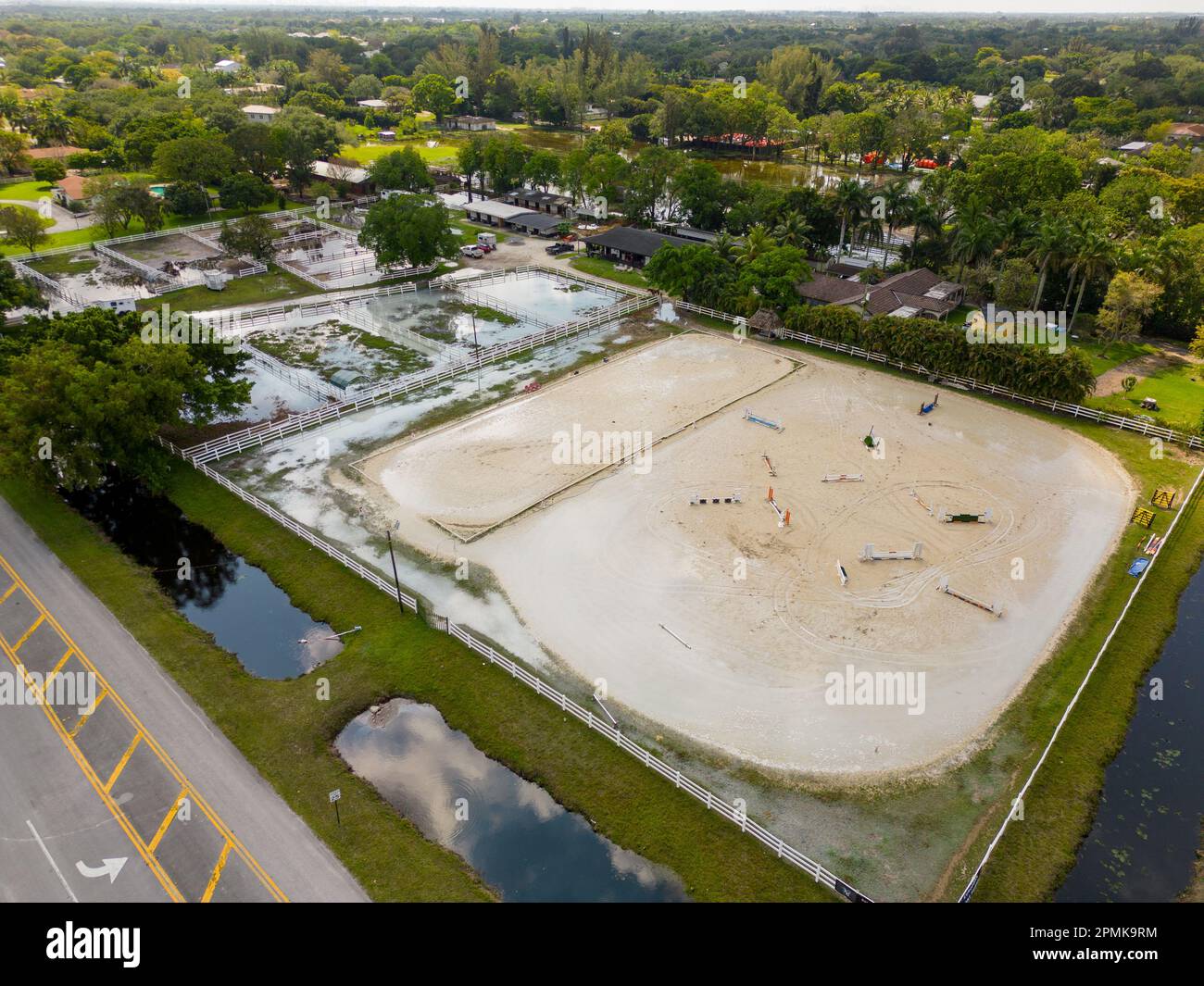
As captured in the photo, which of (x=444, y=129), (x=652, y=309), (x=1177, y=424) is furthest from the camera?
(x=444, y=129)

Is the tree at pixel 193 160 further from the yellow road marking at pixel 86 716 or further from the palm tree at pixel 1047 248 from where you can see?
A: the palm tree at pixel 1047 248

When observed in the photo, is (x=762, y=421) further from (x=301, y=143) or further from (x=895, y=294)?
(x=301, y=143)

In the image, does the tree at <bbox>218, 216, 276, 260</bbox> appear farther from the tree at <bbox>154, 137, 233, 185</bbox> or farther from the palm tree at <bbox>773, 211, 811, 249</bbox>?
the palm tree at <bbox>773, 211, 811, 249</bbox>

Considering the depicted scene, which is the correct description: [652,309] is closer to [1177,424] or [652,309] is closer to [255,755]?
[1177,424]

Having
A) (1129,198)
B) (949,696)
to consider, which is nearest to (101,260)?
(949,696)

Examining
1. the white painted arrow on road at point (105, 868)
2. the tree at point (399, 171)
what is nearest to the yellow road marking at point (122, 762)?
the white painted arrow on road at point (105, 868)

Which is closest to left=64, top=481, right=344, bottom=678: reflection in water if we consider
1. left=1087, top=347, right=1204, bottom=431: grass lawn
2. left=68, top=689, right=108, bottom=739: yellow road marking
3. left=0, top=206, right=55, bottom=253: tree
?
left=68, top=689, right=108, bottom=739: yellow road marking

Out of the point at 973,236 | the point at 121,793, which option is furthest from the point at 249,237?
the point at 973,236
